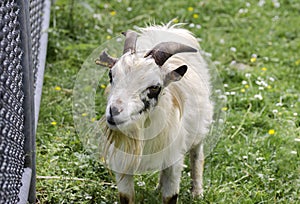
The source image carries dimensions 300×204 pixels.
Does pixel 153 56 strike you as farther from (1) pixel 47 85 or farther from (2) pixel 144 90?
(1) pixel 47 85

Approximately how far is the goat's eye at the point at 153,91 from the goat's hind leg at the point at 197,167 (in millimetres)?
1169

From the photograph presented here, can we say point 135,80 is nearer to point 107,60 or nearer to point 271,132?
point 107,60

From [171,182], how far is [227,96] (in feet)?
6.77

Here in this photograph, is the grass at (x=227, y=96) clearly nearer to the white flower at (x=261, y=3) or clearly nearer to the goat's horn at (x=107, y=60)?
the white flower at (x=261, y=3)

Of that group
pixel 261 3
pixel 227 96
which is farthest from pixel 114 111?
pixel 261 3

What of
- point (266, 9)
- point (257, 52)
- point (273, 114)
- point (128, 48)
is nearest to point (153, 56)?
point (128, 48)

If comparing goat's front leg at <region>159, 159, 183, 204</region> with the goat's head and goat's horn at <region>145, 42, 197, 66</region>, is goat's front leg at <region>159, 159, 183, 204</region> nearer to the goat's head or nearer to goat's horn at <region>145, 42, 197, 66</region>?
the goat's head

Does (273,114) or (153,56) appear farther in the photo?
(273,114)

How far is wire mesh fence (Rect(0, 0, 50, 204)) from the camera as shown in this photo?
10.1ft

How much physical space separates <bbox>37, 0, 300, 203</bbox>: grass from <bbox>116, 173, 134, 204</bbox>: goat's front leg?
334 millimetres

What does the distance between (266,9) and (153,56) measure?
16.6ft

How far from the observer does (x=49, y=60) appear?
6578 millimetres

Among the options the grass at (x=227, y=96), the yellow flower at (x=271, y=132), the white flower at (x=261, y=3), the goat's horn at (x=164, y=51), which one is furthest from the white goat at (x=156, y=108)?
the white flower at (x=261, y=3)

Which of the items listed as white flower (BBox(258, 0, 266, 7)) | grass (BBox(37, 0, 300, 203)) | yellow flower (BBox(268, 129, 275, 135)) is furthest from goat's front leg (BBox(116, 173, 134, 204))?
white flower (BBox(258, 0, 266, 7))
